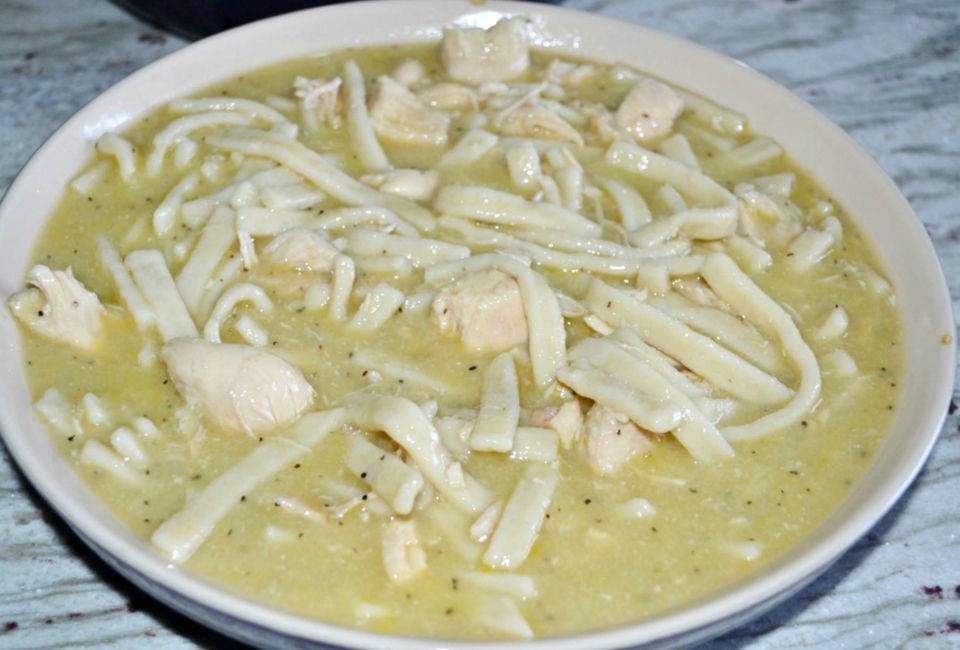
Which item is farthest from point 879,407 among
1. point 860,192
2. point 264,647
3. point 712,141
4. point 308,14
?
point 308,14

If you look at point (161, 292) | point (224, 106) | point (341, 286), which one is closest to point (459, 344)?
point (341, 286)

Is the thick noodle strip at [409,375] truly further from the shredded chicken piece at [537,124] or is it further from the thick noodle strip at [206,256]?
the shredded chicken piece at [537,124]

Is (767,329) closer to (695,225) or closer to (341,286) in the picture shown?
(695,225)

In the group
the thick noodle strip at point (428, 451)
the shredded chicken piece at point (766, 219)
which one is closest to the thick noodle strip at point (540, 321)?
the thick noodle strip at point (428, 451)

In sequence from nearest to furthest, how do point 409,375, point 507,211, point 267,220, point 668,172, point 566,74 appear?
point 409,375, point 267,220, point 507,211, point 668,172, point 566,74

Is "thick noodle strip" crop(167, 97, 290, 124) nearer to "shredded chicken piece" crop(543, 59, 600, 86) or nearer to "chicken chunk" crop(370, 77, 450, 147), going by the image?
"chicken chunk" crop(370, 77, 450, 147)

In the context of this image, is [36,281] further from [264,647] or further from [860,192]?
[860,192]

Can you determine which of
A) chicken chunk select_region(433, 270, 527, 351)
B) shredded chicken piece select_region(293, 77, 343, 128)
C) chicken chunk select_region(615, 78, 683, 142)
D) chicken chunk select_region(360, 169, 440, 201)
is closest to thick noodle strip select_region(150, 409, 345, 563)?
chicken chunk select_region(433, 270, 527, 351)
